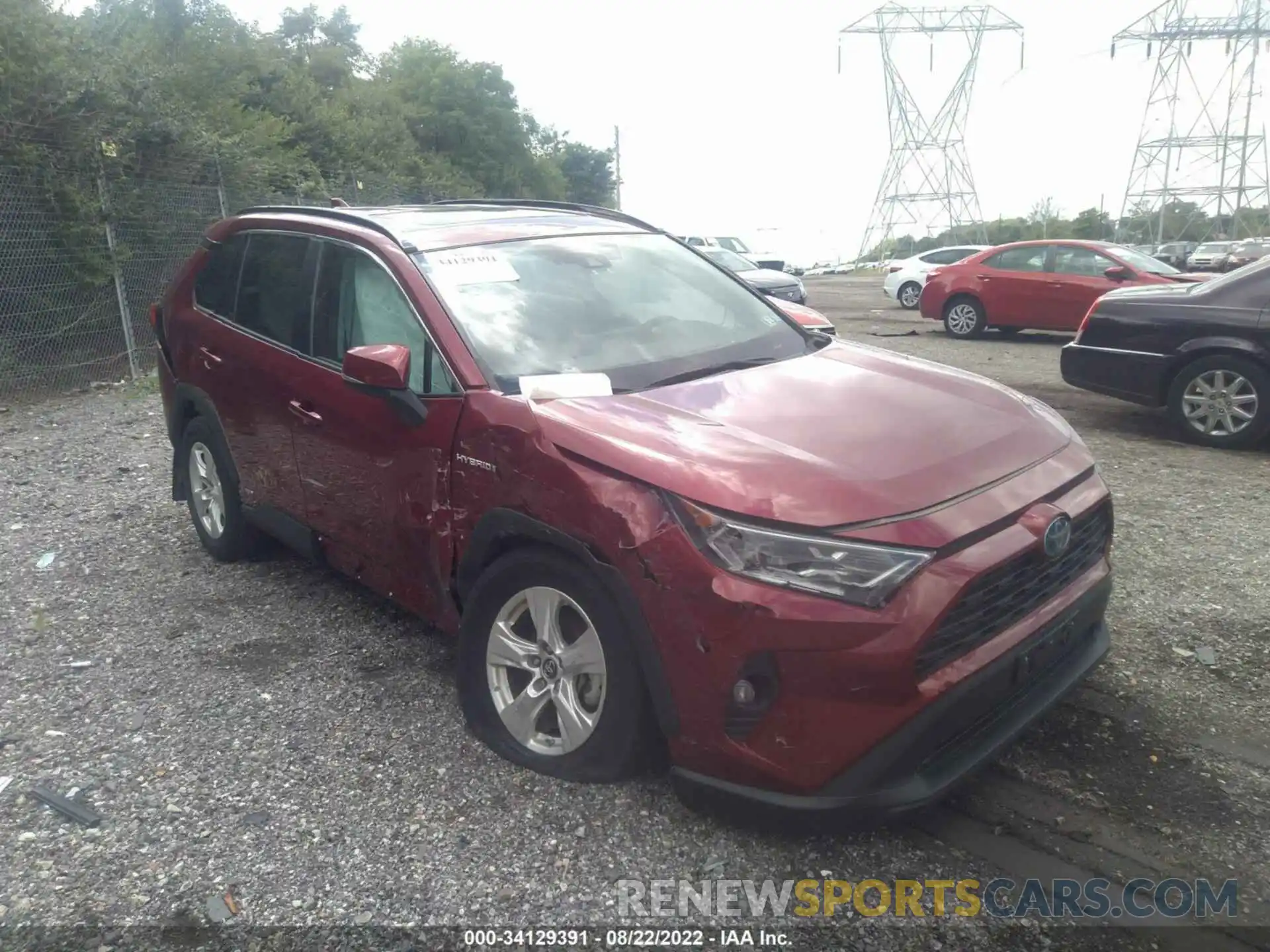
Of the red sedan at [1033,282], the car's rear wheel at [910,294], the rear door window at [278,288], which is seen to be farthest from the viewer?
the car's rear wheel at [910,294]

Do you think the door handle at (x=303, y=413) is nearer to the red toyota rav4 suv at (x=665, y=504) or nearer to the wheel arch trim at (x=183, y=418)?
the red toyota rav4 suv at (x=665, y=504)

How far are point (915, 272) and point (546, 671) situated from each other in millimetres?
19576

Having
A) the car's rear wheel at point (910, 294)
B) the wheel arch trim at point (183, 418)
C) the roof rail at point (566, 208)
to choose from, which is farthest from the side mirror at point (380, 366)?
the car's rear wheel at point (910, 294)

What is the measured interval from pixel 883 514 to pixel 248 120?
17902 mm

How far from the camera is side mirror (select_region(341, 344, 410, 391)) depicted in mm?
3391

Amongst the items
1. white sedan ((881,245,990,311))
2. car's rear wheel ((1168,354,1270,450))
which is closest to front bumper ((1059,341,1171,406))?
car's rear wheel ((1168,354,1270,450))

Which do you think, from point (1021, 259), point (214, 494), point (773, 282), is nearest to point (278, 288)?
point (214, 494)

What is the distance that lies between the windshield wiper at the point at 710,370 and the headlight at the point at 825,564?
3.12 ft

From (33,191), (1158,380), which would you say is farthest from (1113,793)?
(33,191)

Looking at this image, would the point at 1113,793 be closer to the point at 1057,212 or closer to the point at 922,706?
the point at 922,706

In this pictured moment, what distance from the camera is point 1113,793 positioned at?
10.2 feet

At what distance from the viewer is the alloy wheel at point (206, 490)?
205 inches

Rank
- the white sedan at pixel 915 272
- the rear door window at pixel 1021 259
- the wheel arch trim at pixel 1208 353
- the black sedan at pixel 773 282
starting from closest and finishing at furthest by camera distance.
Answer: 1. the wheel arch trim at pixel 1208 353
2. the rear door window at pixel 1021 259
3. the black sedan at pixel 773 282
4. the white sedan at pixel 915 272

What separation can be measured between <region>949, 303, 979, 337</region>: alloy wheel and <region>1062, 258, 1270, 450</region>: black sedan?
287 inches
